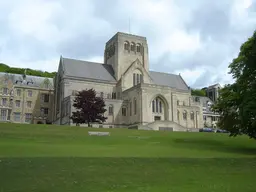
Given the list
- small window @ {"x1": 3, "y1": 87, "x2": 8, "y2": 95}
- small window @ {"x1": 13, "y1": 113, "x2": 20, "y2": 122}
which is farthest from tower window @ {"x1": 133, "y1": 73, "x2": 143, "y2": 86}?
small window @ {"x1": 3, "y1": 87, "x2": 8, "y2": 95}

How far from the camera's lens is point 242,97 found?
104 feet

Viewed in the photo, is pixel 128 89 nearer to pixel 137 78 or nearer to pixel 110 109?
pixel 110 109

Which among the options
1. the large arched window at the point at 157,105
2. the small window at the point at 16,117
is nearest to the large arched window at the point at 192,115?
the large arched window at the point at 157,105

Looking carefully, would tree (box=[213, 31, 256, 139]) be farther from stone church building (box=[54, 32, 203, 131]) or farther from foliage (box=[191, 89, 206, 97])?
foliage (box=[191, 89, 206, 97])

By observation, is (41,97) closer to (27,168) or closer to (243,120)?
(243,120)

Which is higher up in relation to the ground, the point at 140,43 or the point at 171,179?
the point at 140,43

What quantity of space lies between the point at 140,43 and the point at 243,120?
5397 cm

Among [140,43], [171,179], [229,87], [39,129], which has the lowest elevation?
[171,179]

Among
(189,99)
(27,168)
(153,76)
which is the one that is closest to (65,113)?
(153,76)

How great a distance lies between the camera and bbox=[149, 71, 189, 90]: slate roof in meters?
82.3

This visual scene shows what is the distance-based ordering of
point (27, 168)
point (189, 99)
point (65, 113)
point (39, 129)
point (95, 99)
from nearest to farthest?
point (27, 168)
point (39, 129)
point (95, 99)
point (65, 113)
point (189, 99)

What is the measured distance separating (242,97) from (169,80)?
175 feet

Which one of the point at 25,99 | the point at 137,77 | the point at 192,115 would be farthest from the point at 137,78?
the point at 25,99

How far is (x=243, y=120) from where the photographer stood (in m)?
29.1
